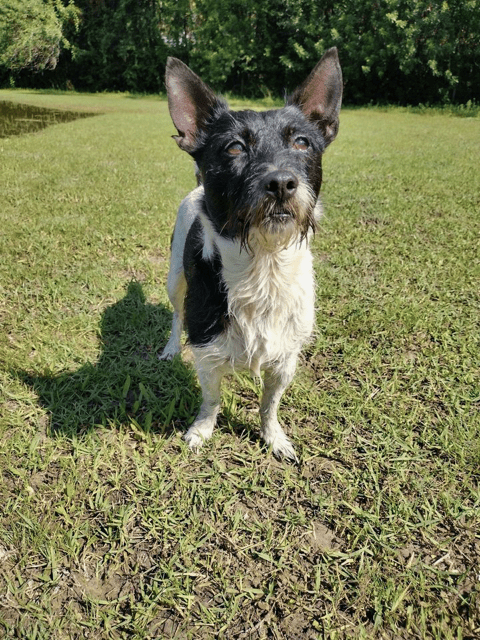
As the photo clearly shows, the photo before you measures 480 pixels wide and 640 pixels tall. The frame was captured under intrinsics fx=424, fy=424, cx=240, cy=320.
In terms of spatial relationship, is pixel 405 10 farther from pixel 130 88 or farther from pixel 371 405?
pixel 371 405

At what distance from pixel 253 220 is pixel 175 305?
1.57 metres

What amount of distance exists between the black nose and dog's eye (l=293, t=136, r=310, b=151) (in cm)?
38

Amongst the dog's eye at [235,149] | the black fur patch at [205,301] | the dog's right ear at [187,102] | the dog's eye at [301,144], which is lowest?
the black fur patch at [205,301]

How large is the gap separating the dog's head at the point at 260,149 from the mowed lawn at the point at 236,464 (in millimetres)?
1318

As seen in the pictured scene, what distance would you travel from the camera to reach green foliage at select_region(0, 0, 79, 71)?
26328 mm

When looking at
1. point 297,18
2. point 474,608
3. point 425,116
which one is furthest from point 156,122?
point 474,608

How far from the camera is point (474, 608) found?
1.74m

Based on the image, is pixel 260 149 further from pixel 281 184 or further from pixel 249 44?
pixel 249 44

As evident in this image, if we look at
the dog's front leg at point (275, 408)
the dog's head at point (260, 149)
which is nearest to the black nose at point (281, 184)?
the dog's head at point (260, 149)

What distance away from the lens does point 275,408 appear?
95.0 inches

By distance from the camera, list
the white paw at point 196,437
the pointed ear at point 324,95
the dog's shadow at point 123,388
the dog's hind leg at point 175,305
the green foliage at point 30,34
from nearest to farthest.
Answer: the pointed ear at point 324,95 < the white paw at point 196,437 < the dog's shadow at point 123,388 < the dog's hind leg at point 175,305 < the green foliage at point 30,34

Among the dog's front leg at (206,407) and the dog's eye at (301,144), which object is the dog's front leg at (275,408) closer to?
the dog's front leg at (206,407)

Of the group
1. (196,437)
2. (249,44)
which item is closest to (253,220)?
(196,437)

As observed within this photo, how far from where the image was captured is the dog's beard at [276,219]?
5.66 ft
